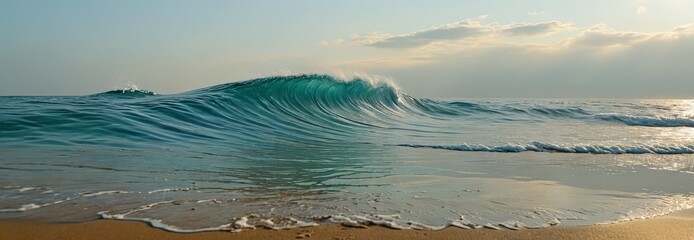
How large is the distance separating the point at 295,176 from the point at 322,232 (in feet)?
7.17

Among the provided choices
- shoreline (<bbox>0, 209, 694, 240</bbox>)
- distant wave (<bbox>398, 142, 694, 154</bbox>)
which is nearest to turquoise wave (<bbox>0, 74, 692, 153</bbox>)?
distant wave (<bbox>398, 142, 694, 154</bbox>)

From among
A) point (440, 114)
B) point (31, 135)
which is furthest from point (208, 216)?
point (440, 114)

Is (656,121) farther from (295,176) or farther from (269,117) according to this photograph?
(295,176)

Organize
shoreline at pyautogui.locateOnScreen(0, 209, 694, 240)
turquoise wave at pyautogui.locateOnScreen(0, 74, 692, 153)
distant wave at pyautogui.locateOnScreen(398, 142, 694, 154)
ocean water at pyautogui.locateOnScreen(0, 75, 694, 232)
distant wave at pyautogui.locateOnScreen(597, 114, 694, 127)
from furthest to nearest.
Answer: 1. distant wave at pyautogui.locateOnScreen(597, 114, 694, 127)
2. turquoise wave at pyautogui.locateOnScreen(0, 74, 692, 153)
3. distant wave at pyautogui.locateOnScreen(398, 142, 694, 154)
4. ocean water at pyautogui.locateOnScreen(0, 75, 694, 232)
5. shoreline at pyautogui.locateOnScreen(0, 209, 694, 240)

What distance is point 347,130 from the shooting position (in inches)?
492

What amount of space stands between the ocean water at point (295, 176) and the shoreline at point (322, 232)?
4.4 inches

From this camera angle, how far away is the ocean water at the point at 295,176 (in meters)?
3.24

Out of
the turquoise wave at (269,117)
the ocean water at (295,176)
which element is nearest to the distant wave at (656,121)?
the turquoise wave at (269,117)

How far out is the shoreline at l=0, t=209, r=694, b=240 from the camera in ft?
8.87

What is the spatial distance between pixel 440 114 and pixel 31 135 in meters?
13.5

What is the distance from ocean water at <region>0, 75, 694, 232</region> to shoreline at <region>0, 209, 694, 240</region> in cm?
11

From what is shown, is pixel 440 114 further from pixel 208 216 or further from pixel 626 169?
pixel 208 216

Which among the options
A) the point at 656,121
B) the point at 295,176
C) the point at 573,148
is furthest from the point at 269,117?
the point at 656,121

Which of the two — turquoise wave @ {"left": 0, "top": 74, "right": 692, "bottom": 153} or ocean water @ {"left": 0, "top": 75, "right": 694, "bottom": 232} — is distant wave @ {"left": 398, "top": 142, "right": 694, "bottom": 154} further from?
turquoise wave @ {"left": 0, "top": 74, "right": 692, "bottom": 153}
